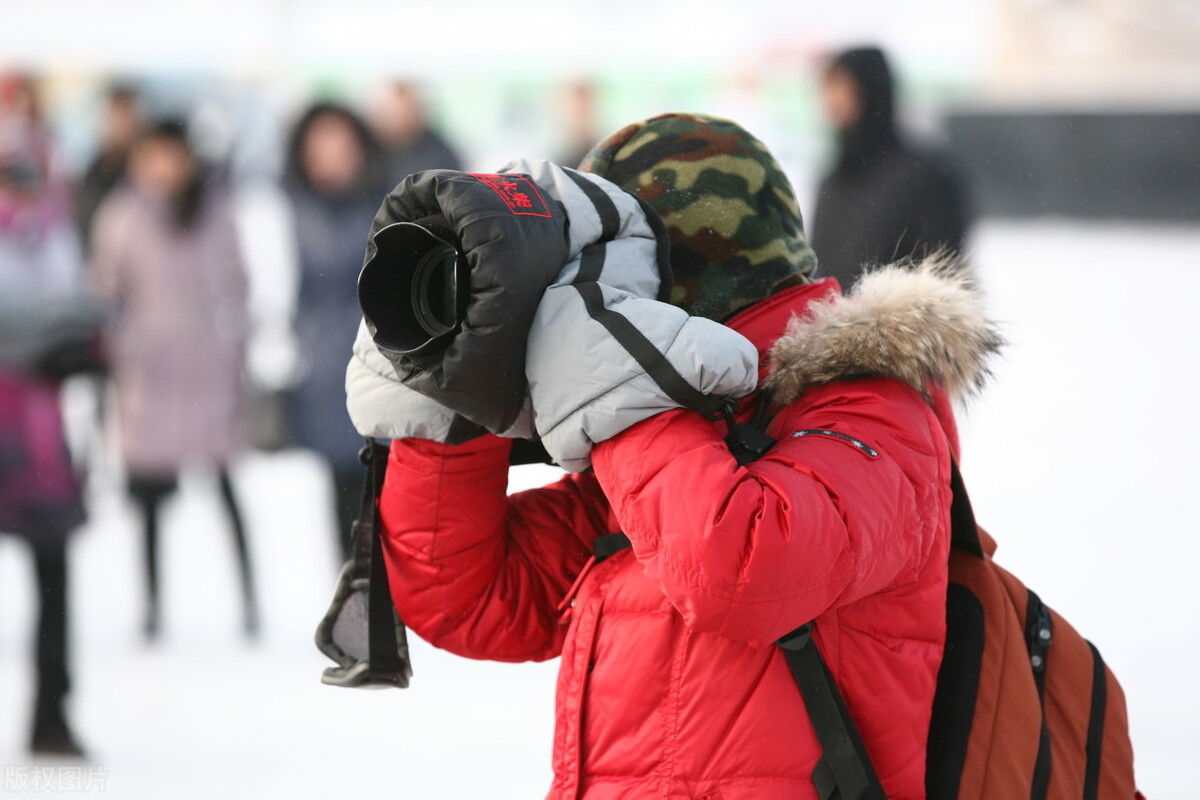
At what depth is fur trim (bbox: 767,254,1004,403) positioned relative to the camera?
3.20ft

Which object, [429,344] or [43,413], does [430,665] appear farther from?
[429,344]

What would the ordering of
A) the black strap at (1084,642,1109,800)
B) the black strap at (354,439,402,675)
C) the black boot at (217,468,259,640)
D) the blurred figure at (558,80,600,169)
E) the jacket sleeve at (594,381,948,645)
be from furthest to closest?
the blurred figure at (558,80,600,169), the black boot at (217,468,259,640), the black strap at (354,439,402,675), the black strap at (1084,642,1109,800), the jacket sleeve at (594,381,948,645)

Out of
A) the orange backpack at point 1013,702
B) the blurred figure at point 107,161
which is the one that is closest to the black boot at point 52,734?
the blurred figure at point 107,161

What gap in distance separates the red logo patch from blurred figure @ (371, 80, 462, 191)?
2.33m

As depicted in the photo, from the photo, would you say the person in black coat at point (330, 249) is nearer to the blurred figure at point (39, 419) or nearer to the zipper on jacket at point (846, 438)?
the blurred figure at point (39, 419)

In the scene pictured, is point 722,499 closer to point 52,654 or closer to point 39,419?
point 39,419

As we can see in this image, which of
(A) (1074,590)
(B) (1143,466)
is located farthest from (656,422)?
(B) (1143,466)

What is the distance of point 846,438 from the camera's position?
3.05ft

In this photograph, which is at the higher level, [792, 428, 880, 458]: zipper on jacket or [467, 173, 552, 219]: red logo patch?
[467, 173, 552, 219]: red logo patch

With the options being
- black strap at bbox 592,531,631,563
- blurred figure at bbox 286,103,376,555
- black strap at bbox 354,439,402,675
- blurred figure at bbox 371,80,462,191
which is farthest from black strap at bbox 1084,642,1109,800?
blurred figure at bbox 371,80,462,191

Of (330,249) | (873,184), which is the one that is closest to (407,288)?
(873,184)

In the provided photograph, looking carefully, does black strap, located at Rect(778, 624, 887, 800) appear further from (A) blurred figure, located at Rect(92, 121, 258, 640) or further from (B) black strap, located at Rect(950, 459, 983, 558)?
(A) blurred figure, located at Rect(92, 121, 258, 640)

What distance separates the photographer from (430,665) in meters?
2.83

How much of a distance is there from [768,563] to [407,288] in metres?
0.36
